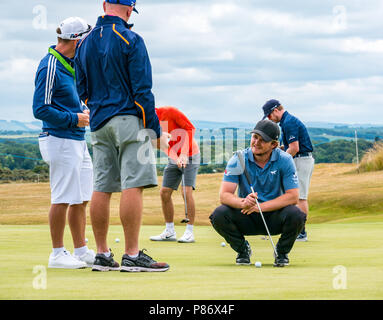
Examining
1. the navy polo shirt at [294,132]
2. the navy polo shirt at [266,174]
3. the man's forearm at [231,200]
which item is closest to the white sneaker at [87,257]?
the man's forearm at [231,200]

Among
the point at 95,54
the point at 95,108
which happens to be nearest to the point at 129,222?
the point at 95,108

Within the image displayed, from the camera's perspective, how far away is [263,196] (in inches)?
286

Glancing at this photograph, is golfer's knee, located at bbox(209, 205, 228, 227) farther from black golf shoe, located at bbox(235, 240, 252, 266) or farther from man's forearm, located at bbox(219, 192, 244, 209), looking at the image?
black golf shoe, located at bbox(235, 240, 252, 266)

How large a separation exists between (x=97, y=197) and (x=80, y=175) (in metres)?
0.80

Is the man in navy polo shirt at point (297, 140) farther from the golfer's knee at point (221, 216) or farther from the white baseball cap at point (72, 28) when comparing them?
the white baseball cap at point (72, 28)

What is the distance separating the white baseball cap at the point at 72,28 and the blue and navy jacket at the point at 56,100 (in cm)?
21

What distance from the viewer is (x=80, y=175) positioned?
731cm

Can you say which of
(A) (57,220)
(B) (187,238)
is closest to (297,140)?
(B) (187,238)

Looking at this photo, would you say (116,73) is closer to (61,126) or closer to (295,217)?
(61,126)

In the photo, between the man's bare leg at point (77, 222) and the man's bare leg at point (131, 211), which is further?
the man's bare leg at point (77, 222)

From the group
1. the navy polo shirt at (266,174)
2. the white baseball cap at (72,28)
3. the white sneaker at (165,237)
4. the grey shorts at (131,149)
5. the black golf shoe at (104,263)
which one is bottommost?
the white sneaker at (165,237)

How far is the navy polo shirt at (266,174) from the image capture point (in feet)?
23.6

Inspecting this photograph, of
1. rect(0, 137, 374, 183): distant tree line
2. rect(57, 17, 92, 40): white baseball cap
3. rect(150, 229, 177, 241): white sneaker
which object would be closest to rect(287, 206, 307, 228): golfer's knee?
rect(57, 17, 92, 40): white baseball cap
